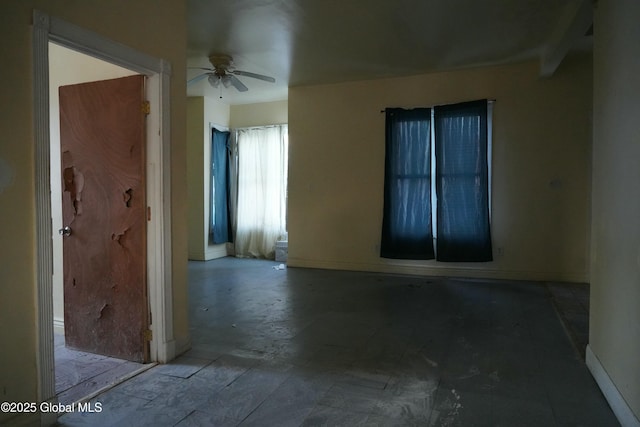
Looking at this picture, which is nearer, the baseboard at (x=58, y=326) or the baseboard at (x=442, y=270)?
→ the baseboard at (x=58, y=326)

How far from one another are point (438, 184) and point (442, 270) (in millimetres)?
1229

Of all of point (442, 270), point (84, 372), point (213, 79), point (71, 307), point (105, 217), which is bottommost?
point (84, 372)

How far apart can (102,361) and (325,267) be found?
400 cm

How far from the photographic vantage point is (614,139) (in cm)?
232

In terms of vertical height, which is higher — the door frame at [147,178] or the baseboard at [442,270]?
the door frame at [147,178]

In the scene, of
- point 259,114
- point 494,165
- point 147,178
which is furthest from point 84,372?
point 259,114

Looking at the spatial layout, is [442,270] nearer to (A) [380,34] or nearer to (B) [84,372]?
(A) [380,34]

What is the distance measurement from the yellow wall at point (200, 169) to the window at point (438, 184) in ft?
10.9

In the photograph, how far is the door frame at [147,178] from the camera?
1.95m

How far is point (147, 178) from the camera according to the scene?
9.05ft

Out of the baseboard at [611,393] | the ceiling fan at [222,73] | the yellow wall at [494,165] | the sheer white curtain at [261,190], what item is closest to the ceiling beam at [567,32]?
the yellow wall at [494,165]

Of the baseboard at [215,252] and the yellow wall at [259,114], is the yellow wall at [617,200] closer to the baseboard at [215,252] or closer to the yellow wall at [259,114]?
the yellow wall at [259,114]

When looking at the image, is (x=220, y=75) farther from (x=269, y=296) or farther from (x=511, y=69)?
(x=511, y=69)

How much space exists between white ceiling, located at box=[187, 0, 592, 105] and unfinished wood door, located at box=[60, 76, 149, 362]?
1.52 meters
